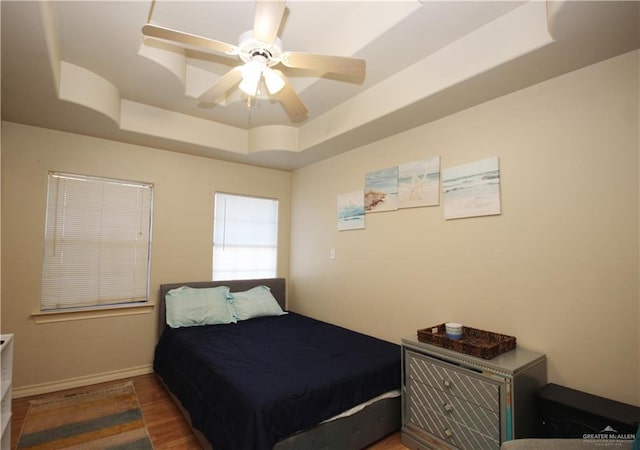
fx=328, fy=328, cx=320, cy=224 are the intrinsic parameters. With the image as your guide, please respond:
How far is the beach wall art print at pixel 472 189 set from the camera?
230 cm

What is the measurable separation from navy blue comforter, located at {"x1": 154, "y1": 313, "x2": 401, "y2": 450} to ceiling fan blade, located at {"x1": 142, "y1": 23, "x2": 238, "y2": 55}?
190cm

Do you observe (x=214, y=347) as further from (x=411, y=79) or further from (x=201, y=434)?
(x=411, y=79)

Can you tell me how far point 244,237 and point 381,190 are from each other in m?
1.90

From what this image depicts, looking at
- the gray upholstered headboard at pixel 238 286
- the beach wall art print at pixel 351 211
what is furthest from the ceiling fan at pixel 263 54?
the gray upholstered headboard at pixel 238 286

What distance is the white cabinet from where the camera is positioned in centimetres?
174

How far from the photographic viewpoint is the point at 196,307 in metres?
3.32

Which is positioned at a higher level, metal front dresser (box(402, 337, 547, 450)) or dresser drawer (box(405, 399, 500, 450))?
metal front dresser (box(402, 337, 547, 450))

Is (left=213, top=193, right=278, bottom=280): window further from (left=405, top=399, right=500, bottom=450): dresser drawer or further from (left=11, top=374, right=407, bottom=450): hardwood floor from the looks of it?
(left=405, top=399, right=500, bottom=450): dresser drawer

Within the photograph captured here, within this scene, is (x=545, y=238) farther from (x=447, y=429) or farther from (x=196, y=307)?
(x=196, y=307)

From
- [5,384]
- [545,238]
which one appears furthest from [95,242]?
[545,238]

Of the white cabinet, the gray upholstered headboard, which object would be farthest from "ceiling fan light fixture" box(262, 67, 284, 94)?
the gray upholstered headboard

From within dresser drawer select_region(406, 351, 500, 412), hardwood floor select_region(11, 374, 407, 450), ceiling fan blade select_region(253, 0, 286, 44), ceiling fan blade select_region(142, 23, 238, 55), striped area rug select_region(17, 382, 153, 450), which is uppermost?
ceiling fan blade select_region(253, 0, 286, 44)

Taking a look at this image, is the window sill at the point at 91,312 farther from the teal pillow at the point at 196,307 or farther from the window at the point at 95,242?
the teal pillow at the point at 196,307

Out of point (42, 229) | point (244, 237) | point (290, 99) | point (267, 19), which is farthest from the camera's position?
point (244, 237)
